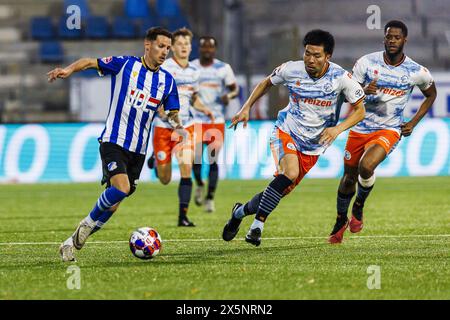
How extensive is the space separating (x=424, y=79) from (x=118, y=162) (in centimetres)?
357

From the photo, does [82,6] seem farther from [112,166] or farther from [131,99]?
[112,166]

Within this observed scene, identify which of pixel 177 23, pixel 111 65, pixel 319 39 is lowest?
pixel 111 65

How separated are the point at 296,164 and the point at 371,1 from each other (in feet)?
65.4

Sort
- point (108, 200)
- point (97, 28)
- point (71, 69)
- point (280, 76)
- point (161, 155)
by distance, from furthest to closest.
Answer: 1. point (97, 28)
2. point (161, 155)
3. point (280, 76)
4. point (108, 200)
5. point (71, 69)

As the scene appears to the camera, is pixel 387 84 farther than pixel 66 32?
No

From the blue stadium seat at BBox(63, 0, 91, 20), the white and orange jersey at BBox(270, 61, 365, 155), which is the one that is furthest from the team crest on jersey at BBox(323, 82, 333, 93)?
the blue stadium seat at BBox(63, 0, 91, 20)

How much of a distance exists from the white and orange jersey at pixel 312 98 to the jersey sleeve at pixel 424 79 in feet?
3.97

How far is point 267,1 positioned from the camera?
29.3 meters

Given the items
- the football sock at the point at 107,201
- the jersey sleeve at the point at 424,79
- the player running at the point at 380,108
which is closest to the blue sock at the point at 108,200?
the football sock at the point at 107,201

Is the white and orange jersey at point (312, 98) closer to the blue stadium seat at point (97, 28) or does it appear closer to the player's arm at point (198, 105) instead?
the player's arm at point (198, 105)

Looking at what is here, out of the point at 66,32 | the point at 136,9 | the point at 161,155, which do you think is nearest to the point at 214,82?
the point at 161,155

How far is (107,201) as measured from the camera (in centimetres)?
897
